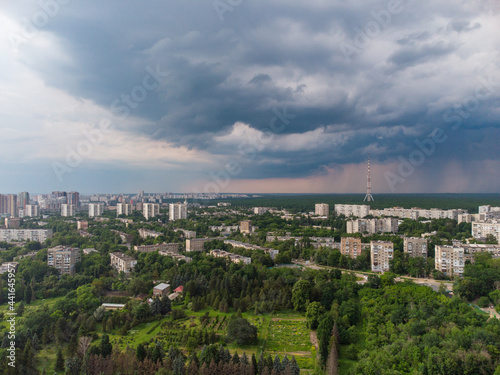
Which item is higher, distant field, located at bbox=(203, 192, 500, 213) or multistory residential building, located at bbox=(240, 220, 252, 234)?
distant field, located at bbox=(203, 192, 500, 213)

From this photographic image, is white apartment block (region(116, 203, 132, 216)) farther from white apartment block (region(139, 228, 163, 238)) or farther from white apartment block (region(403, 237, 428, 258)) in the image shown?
white apartment block (region(403, 237, 428, 258))

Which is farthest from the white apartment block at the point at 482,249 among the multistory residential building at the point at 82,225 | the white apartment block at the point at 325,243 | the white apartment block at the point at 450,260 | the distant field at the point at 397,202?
the multistory residential building at the point at 82,225

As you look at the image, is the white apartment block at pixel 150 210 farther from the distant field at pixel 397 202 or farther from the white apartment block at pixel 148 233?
the distant field at pixel 397 202

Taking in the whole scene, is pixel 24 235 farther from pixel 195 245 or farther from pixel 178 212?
pixel 178 212

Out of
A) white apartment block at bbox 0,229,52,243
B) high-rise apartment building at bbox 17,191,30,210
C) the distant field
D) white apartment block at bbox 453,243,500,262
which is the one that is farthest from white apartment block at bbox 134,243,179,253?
the distant field

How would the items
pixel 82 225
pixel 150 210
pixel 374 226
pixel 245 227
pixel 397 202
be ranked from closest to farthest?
pixel 374 226 < pixel 82 225 < pixel 245 227 < pixel 150 210 < pixel 397 202

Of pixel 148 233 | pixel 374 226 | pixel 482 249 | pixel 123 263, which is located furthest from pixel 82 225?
pixel 482 249
